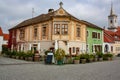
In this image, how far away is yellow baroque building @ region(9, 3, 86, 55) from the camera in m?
36.8

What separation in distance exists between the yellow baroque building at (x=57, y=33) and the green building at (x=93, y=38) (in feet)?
9.31

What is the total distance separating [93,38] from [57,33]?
1268 centimetres

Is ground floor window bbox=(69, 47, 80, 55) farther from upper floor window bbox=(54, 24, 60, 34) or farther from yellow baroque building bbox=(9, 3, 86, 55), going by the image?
upper floor window bbox=(54, 24, 60, 34)

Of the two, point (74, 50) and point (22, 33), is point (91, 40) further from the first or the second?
point (22, 33)

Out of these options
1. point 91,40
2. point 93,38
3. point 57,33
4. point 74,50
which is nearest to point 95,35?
point 93,38

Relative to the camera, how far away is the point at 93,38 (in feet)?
152

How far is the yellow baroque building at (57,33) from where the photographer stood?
36781mm

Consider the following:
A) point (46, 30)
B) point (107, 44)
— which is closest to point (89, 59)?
point (46, 30)

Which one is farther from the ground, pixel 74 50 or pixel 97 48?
pixel 97 48

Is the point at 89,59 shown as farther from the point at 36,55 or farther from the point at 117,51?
the point at 117,51

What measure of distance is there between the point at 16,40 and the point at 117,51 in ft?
107

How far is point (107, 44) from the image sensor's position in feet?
183

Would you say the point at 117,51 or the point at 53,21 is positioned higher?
the point at 53,21

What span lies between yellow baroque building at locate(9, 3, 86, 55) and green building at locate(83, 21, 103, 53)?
2.84m
